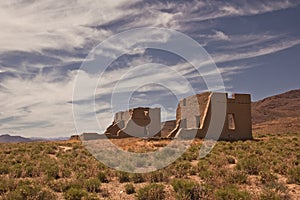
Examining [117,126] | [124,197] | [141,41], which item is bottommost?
[124,197]

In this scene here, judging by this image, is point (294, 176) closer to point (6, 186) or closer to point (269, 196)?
point (269, 196)

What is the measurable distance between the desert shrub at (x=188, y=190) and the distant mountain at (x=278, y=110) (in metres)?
47.6

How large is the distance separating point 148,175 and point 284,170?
464 centimetres

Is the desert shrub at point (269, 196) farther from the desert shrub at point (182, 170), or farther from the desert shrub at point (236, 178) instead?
the desert shrub at point (182, 170)

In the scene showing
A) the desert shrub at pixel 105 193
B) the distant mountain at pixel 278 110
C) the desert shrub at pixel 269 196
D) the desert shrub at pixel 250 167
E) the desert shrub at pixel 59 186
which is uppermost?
the distant mountain at pixel 278 110

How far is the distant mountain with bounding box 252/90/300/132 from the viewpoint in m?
58.7

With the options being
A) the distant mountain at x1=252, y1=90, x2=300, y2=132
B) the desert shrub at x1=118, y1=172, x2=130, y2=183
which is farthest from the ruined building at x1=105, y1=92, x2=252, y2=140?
the distant mountain at x1=252, y1=90, x2=300, y2=132

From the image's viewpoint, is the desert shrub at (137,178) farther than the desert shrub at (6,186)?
Yes

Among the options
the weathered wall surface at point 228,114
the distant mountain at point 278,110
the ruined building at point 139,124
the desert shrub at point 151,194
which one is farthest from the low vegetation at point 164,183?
the distant mountain at point 278,110

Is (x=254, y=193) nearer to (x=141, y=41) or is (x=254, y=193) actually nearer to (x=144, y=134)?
(x=141, y=41)

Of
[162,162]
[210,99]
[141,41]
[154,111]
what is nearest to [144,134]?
[154,111]

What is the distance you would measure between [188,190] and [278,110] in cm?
8301

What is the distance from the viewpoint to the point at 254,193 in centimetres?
760

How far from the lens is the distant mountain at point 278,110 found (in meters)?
58.7
